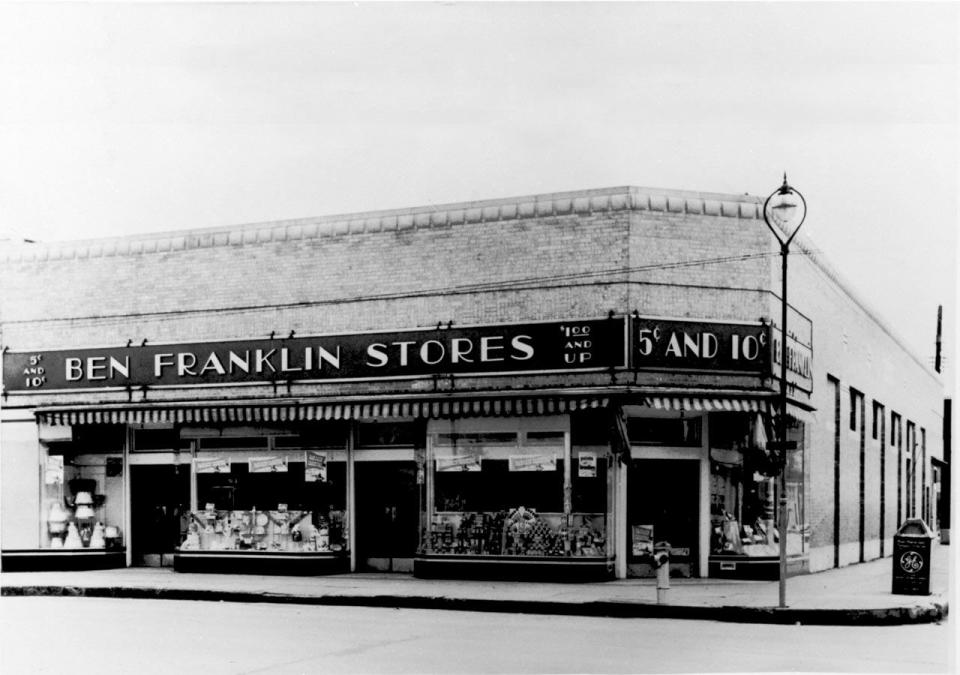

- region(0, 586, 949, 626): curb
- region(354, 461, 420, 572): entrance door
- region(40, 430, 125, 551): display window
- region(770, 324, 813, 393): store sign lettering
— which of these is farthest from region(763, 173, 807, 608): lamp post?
region(40, 430, 125, 551): display window

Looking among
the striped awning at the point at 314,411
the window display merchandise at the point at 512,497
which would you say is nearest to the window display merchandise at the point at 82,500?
the striped awning at the point at 314,411

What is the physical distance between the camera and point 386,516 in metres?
21.1

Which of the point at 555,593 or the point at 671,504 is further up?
the point at 671,504

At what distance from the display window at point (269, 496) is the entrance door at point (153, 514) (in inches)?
35.5

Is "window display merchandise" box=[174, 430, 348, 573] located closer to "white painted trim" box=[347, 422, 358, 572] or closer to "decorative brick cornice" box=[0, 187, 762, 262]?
"white painted trim" box=[347, 422, 358, 572]

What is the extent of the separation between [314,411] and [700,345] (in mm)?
6681

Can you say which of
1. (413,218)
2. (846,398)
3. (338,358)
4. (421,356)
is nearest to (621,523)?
(421,356)

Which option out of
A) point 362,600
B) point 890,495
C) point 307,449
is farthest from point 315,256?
point 890,495

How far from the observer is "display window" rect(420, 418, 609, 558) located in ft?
63.1

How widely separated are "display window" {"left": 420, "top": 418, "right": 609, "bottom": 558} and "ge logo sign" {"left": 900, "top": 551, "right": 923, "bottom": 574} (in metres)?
4.54

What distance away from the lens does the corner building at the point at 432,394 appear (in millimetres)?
19156

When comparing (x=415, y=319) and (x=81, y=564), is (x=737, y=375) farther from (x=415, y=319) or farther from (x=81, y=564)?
(x=81, y=564)

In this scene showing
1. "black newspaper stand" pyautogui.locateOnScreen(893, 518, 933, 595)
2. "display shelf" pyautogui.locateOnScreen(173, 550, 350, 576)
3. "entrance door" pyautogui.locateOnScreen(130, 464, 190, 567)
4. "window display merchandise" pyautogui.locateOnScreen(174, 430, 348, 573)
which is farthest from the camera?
"entrance door" pyautogui.locateOnScreen(130, 464, 190, 567)

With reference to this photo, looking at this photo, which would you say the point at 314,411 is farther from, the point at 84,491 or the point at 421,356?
the point at 84,491
